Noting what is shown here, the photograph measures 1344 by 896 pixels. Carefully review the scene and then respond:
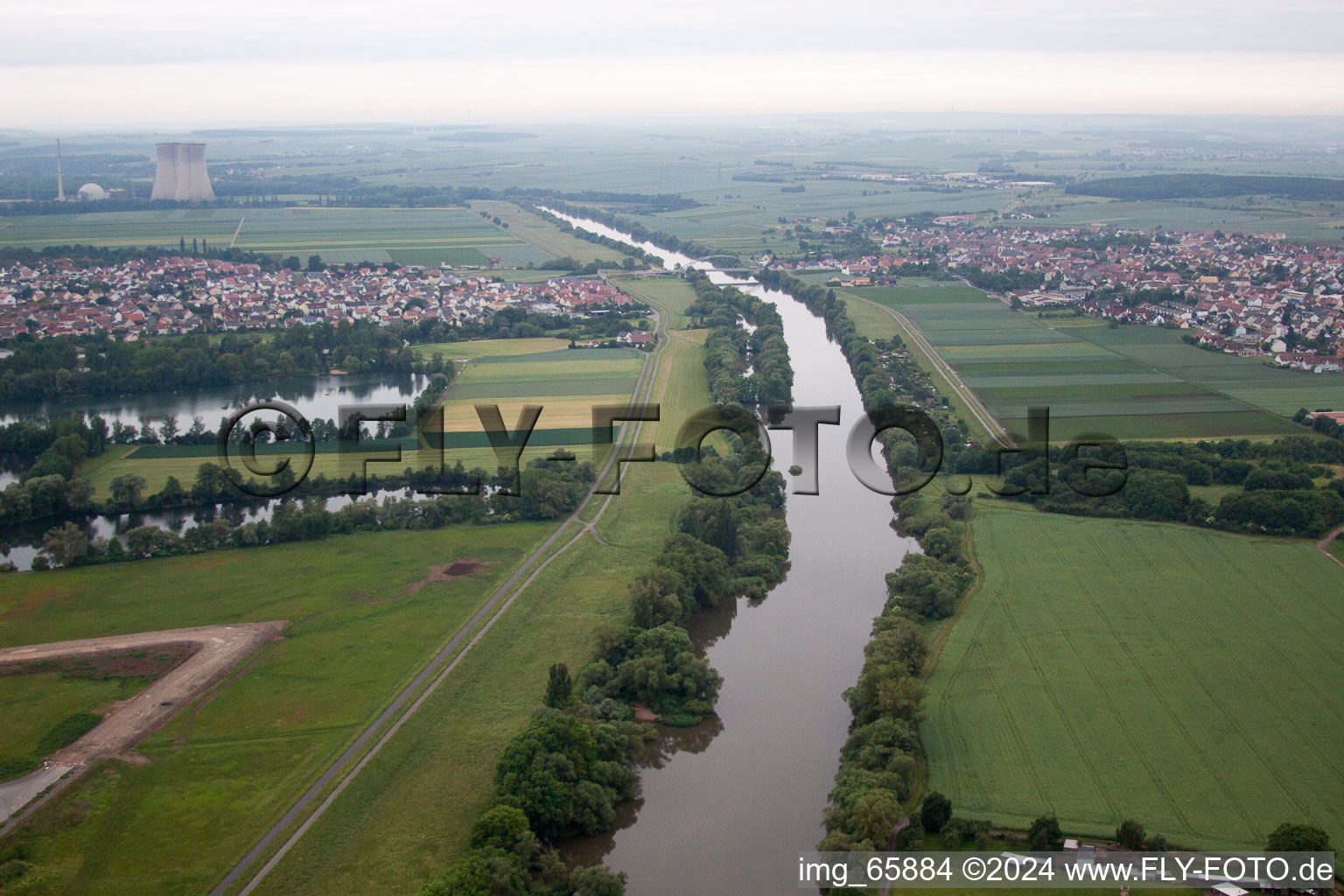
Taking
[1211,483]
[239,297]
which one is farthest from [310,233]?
A: [1211,483]

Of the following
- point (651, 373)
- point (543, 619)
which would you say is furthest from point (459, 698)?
point (651, 373)

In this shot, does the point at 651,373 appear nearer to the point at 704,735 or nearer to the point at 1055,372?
the point at 1055,372

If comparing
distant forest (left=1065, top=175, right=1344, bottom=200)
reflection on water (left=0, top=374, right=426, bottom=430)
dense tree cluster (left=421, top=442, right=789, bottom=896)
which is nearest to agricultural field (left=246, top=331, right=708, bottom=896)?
dense tree cluster (left=421, top=442, right=789, bottom=896)

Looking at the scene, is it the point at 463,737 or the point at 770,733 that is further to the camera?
the point at 770,733

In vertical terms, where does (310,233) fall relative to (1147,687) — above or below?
above

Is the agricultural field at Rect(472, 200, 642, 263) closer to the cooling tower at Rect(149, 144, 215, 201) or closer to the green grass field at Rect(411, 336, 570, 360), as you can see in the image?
the green grass field at Rect(411, 336, 570, 360)

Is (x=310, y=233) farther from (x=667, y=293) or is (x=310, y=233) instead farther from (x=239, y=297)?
(x=667, y=293)
